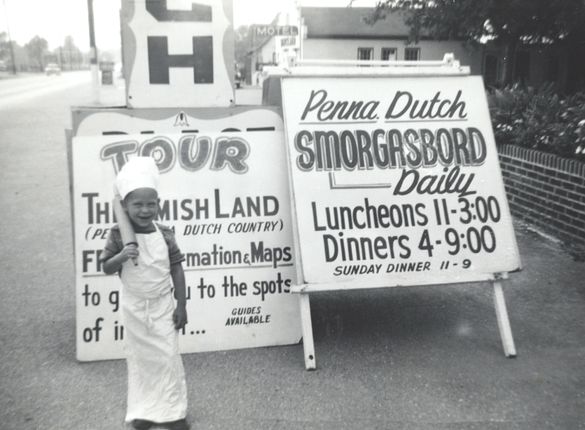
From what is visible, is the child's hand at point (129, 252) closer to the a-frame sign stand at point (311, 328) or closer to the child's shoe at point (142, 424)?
the child's shoe at point (142, 424)

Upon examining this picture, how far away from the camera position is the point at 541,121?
24.9 feet

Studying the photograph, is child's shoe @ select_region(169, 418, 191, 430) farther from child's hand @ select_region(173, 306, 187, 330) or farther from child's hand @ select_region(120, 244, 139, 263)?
child's hand @ select_region(120, 244, 139, 263)

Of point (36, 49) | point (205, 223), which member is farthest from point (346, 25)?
point (36, 49)

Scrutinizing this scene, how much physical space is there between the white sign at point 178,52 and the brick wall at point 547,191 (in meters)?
3.93

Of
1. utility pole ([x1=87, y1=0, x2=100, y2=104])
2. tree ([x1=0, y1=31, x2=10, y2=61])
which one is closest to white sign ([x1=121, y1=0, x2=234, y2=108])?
utility pole ([x1=87, y1=0, x2=100, y2=104])

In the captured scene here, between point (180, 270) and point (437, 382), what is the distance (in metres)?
1.72

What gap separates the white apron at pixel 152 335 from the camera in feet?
9.62

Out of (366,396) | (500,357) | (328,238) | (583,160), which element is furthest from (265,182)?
(583,160)

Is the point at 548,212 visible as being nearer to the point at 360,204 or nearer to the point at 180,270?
the point at 360,204

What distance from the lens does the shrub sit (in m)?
6.56

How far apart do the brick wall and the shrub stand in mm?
181

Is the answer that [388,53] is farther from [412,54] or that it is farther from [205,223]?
[205,223]

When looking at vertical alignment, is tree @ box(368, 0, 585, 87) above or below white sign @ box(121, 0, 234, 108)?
above

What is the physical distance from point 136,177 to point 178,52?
198 cm
